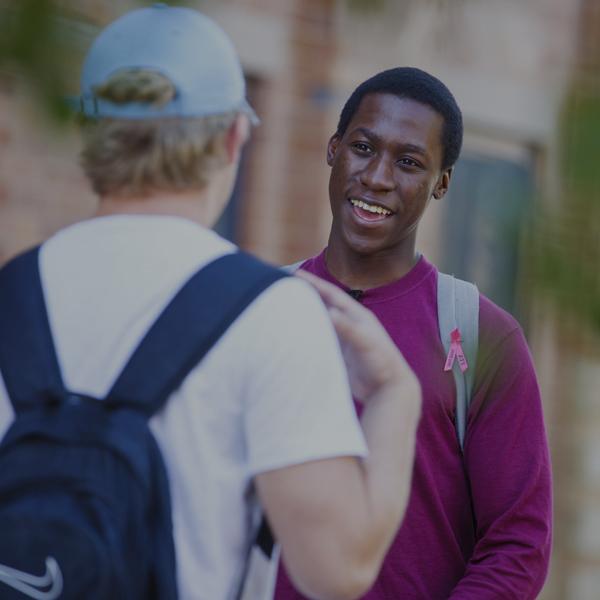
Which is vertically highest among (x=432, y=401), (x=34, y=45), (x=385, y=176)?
(x=34, y=45)

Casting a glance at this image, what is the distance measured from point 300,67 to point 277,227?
0.70 metres

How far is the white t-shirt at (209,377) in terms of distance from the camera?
176 cm

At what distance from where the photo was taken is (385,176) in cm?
296

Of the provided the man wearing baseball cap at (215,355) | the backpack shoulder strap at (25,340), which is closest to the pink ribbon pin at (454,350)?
the man wearing baseball cap at (215,355)

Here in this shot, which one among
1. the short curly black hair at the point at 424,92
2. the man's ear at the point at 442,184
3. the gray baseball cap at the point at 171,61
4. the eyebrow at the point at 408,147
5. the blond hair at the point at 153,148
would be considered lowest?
the man's ear at the point at 442,184

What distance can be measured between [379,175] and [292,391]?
1.27 metres

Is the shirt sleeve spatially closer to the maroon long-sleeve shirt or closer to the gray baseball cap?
the maroon long-sleeve shirt

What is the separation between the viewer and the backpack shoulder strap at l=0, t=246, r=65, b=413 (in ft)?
6.02

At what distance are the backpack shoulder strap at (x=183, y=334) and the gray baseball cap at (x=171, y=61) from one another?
0.83 ft

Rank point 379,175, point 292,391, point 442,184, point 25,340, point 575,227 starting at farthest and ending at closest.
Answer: point 442,184 < point 379,175 < point 25,340 < point 292,391 < point 575,227

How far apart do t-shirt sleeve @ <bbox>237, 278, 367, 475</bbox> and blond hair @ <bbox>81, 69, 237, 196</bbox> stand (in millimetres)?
227

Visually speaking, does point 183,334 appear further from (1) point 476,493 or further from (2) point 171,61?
(1) point 476,493

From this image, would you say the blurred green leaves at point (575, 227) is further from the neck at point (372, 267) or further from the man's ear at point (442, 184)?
the man's ear at point (442, 184)

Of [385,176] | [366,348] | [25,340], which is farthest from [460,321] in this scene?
[25,340]
